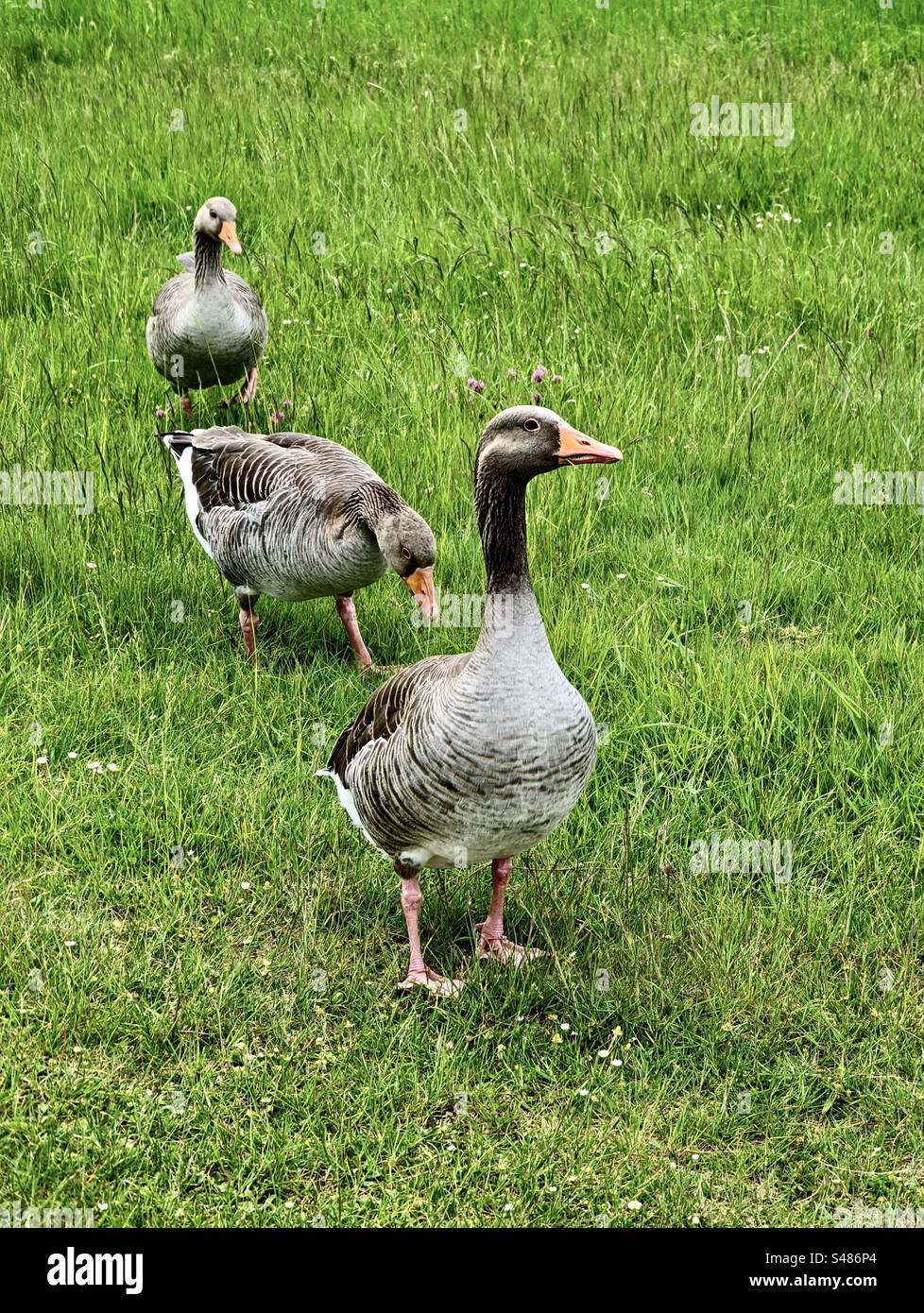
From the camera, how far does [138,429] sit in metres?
7.76

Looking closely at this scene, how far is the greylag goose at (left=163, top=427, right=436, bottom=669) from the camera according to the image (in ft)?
18.5

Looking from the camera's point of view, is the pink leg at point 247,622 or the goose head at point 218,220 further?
the goose head at point 218,220

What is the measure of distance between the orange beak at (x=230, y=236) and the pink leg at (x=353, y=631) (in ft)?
7.56

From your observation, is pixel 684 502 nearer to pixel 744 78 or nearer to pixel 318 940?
pixel 318 940

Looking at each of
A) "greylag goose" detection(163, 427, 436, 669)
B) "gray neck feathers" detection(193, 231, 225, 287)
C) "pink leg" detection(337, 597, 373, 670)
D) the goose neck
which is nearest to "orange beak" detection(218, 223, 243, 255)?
"gray neck feathers" detection(193, 231, 225, 287)

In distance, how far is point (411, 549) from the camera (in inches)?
Result: 217

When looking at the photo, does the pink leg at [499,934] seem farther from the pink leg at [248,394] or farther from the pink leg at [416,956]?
the pink leg at [248,394]

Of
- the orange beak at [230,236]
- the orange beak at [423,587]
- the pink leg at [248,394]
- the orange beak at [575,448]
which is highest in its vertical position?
the orange beak at [230,236]

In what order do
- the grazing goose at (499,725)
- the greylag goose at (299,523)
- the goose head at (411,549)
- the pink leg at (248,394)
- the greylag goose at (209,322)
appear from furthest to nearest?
the pink leg at (248,394)
the greylag goose at (209,322)
the greylag goose at (299,523)
the goose head at (411,549)
the grazing goose at (499,725)

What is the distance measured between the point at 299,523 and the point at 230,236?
2376 mm

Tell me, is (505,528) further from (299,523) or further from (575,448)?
(299,523)

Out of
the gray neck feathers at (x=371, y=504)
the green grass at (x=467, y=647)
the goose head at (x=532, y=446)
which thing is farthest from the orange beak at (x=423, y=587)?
the goose head at (x=532, y=446)

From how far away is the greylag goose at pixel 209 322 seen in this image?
7.53 metres

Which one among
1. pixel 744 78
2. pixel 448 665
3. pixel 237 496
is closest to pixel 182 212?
pixel 237 496
